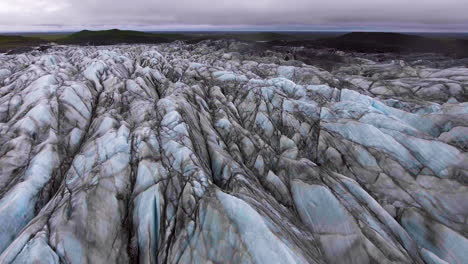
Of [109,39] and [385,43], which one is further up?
[109,39]

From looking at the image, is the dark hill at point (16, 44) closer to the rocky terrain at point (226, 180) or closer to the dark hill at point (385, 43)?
the rocky terrain at point (226, 180)

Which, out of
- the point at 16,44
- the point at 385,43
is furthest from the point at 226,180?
the point at 16,44

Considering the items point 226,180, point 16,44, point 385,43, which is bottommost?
point 226,180

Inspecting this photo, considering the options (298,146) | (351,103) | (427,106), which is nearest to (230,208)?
(298,146)

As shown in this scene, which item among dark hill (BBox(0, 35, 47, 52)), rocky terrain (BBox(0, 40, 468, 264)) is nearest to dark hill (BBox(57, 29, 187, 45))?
dark hill (BBox(0, 35, 47, 52))

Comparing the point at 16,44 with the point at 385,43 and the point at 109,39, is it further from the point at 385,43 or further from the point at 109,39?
the point at 385,43

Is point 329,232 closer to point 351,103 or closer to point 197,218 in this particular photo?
point 197,218

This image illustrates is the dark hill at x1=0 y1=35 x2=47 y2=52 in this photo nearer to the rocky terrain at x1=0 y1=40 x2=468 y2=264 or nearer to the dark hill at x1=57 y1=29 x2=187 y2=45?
the dark hill at x1=57 y1=29 x2=187 y2=45

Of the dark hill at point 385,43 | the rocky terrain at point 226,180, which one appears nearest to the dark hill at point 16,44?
the rocky terrain at point 226,180
